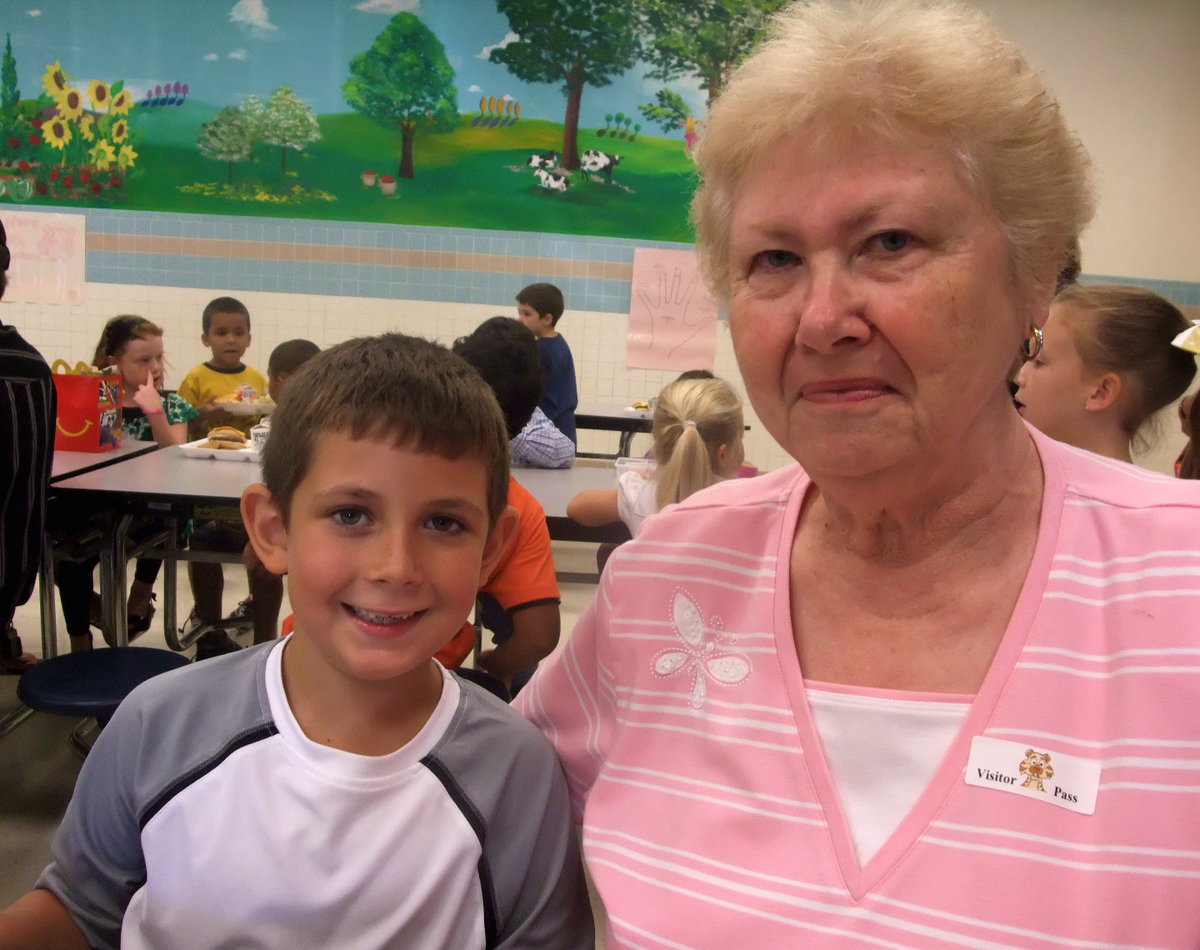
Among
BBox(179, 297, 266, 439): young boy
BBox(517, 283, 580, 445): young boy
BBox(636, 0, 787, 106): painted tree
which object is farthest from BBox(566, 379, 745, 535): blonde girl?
BBox(636, 0, 787, 106): painted tree

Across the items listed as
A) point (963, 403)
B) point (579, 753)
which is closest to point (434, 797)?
point (579, 753)

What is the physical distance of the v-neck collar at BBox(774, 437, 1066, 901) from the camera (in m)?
0.90

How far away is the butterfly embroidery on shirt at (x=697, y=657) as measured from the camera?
1.08 m

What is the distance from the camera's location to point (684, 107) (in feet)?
23.1

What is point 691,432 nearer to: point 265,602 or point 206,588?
point 265,602

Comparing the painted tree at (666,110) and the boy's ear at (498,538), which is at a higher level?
the painted tree at (666,110)

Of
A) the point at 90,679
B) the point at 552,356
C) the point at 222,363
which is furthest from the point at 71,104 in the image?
the point at 90,679

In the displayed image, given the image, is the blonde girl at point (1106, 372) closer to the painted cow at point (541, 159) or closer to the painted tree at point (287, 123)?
the painted cow at point (541, 159)

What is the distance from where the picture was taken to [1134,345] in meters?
2.52

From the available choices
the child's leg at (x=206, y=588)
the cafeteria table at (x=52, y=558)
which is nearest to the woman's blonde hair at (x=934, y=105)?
the cafeteria table at (x=52, y=558)

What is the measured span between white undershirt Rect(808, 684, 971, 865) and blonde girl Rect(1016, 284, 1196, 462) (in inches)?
71.5

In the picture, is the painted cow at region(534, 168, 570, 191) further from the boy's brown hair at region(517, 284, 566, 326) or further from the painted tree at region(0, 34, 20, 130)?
the painted tree at region(0, 34, 20, 130)

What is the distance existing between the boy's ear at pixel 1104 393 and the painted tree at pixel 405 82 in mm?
5442

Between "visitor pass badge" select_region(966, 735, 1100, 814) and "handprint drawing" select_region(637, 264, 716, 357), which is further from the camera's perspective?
"handprint drawing" select_region(637, 264, 716, 357)
